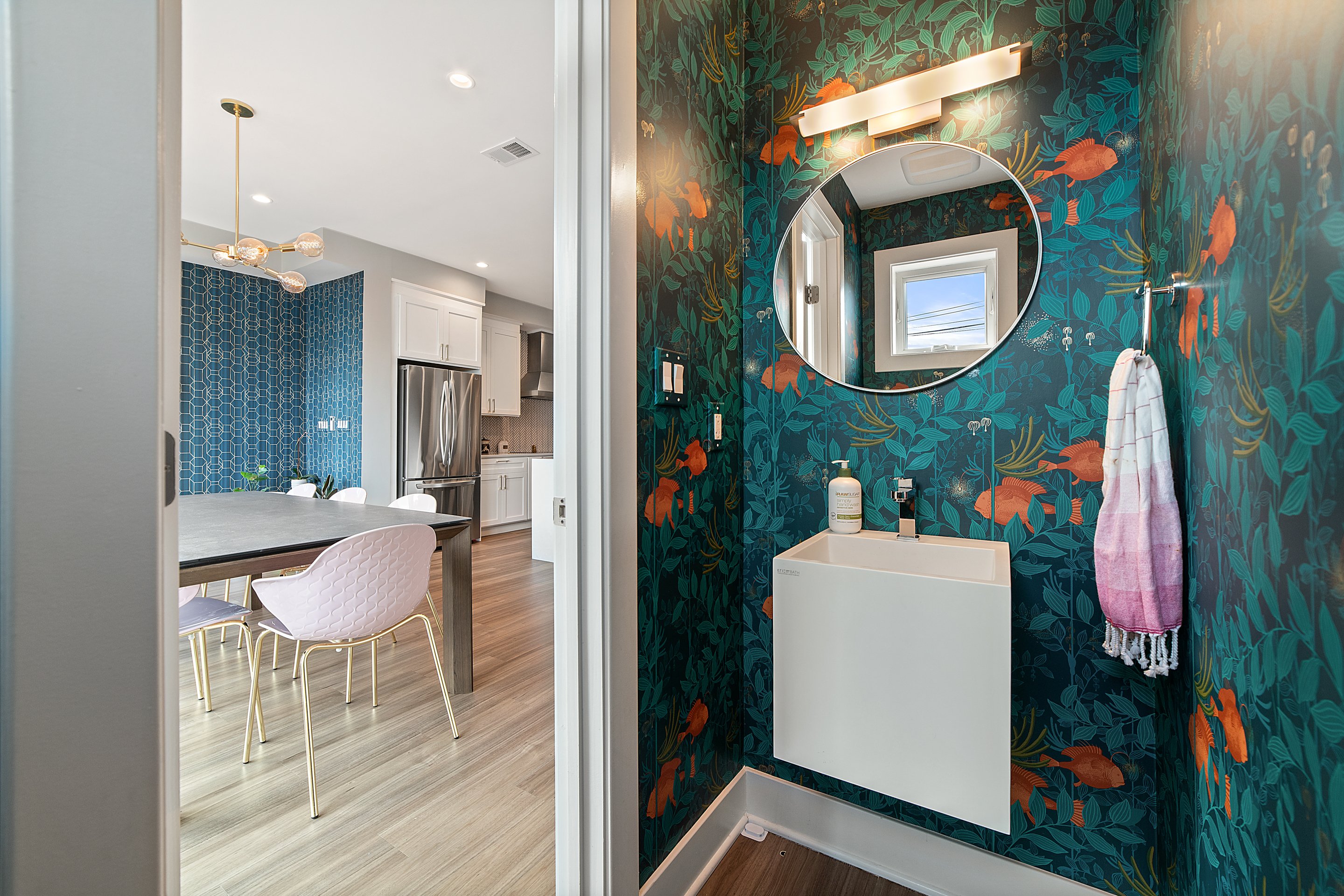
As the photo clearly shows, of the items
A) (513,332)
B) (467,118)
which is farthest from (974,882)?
(513,332)

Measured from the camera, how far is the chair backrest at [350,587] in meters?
1.76

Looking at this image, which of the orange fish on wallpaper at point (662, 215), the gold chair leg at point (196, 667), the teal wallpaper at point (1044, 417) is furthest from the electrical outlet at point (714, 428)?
the gold chair leg at point (196, 667)

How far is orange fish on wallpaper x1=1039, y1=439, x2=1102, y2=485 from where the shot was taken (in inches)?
50.6

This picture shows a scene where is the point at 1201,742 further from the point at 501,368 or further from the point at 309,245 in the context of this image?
the point at 501,368

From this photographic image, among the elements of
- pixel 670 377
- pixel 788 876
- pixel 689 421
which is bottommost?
pixel 788 876

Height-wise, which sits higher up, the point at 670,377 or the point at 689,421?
the point at 670,377

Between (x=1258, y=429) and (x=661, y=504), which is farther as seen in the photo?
(x=661, y=504)

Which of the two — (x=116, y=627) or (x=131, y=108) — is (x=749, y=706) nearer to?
(x=116, y=627)

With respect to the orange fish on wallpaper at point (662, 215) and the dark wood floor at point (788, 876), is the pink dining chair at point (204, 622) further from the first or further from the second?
the orange fish on wallpaper at point (662, 215)

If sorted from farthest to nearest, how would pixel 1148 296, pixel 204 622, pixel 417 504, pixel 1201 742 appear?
pixel 417 504 → pixel 204 622 → pixel 1148 296 → pixel 1201 742

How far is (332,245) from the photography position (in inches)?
179

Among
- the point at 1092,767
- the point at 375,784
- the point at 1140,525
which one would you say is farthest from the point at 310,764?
the point at 1140,525

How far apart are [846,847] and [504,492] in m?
5.34

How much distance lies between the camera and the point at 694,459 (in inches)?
57.9
